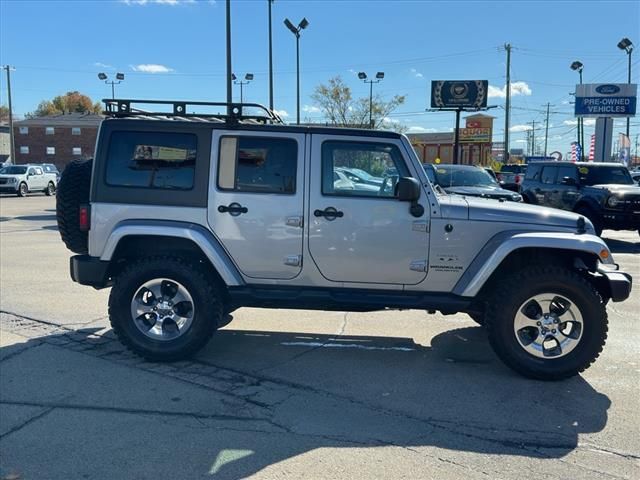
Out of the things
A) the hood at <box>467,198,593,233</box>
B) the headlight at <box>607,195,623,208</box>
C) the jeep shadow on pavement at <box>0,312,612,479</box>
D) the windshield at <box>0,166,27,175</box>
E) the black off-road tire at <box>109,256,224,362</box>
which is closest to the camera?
the jeep shadow on pavement at <box>0,312,612,479</box>

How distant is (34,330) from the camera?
19.6ft

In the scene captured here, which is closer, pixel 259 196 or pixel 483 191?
pixel 259 196

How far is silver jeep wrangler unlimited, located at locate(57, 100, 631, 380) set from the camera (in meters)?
4.69

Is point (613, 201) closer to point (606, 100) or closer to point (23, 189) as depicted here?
point (606, 100)

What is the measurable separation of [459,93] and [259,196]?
36688 millimetres

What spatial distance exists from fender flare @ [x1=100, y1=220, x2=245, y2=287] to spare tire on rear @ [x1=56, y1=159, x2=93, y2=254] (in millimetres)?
393

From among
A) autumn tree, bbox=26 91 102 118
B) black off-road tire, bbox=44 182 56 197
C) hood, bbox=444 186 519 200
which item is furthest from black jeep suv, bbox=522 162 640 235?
autumn tree, bbox=26 91 102 118

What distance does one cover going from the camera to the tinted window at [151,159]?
4992mm

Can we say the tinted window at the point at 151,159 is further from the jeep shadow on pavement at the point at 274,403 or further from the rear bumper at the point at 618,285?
the rear bumper at the point at 618,285

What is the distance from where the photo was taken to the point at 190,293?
196 inches

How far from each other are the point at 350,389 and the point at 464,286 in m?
1.29

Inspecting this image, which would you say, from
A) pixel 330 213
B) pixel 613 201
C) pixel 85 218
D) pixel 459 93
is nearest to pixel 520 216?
pixel 330 213

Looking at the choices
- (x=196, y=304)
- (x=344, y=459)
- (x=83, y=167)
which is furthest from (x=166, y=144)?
(x=344, y=459)

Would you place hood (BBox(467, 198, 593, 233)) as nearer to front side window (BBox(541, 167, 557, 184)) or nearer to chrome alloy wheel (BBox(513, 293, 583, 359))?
chrome alloy wheel (BBox(513, 293, 583, 359))
